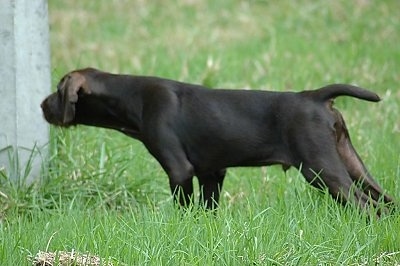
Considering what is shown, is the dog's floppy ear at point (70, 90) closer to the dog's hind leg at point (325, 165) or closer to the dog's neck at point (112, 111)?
the dog's neck at point (112, 111)

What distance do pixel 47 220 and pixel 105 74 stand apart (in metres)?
1.26

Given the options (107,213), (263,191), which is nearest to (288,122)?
(263,191)

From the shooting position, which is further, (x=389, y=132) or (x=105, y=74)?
(x=389, y=132)

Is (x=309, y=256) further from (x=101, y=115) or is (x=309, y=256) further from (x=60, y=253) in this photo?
(x=101, y=115)

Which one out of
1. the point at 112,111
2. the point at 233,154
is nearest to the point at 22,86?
the point at 112,111

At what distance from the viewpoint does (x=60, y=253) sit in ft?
18.4

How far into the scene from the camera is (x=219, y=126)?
704cm

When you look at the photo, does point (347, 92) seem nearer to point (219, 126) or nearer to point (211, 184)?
point (219, 126)

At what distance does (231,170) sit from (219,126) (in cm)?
165

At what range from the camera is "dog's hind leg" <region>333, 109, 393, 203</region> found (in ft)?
22.6

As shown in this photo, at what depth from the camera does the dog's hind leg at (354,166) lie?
6.88 meters

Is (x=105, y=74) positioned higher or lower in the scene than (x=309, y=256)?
higher

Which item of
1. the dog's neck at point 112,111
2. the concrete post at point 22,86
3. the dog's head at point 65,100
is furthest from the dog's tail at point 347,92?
the concrete post at point 22,86

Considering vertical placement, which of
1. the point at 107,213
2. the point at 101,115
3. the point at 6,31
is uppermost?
the point at 6,31
